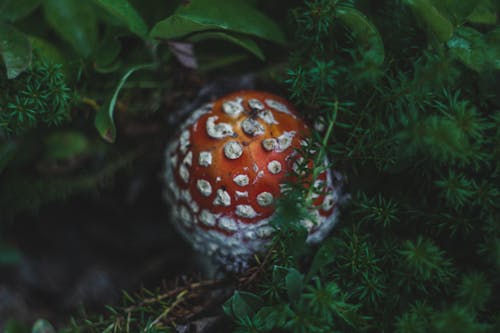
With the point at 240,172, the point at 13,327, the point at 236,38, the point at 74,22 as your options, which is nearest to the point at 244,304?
the point at 240,172

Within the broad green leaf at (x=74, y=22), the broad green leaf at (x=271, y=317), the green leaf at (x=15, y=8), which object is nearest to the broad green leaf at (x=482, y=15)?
the broad green leaf at (x=271, y=317)

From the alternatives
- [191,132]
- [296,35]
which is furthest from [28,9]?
[296,35]

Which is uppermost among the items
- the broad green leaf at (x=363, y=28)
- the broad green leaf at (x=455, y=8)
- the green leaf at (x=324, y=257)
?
the broad green leaf at (x=455, y=8)

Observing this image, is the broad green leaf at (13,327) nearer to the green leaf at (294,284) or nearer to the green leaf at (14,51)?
the green leaf at (14,51)

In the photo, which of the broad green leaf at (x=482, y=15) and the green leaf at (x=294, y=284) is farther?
the broad green leaf at (x=482, y=15)

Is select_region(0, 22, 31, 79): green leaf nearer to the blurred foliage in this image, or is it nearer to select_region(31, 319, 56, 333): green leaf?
the blurred foliage

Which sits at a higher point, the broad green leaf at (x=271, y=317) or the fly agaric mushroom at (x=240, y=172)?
the fly agaric mushroom at (x=240, y=172)

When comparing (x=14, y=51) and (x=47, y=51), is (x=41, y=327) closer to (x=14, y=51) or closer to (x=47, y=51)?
(x=14, y=51)
